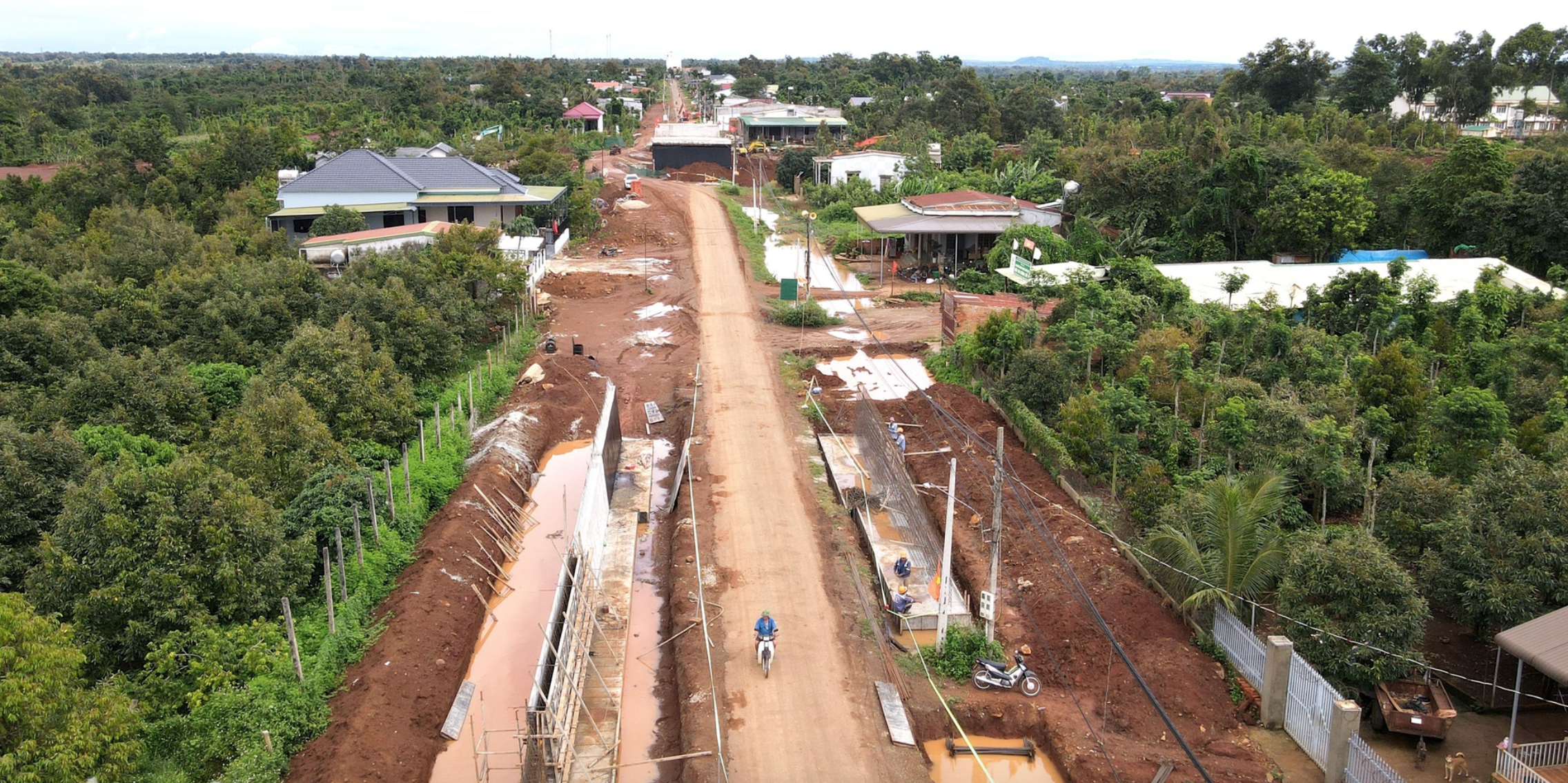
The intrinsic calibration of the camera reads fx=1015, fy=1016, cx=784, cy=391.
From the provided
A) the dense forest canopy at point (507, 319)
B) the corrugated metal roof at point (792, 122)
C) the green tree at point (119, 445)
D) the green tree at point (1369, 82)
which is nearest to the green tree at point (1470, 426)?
the dense forest canopy at point (507, 319)

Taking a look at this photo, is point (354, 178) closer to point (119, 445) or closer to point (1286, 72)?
point (119, 445)

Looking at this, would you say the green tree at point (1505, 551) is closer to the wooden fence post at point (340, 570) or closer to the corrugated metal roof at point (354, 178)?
the wooden fence post at point (340, 570)

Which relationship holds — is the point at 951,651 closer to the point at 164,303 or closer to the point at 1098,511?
the point at 1098,511

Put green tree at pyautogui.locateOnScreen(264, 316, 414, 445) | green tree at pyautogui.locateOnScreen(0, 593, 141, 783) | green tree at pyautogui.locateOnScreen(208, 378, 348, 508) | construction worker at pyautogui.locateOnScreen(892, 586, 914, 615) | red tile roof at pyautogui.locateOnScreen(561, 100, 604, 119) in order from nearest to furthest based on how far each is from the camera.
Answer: green tree at pyautogui.locateOnScreen(0, 593, 141, 783)
construction worker at pyautogui.locateOnScreen(892, 586, 914, 615)
green tree at pyautogui.locateOnScreen(208, 378, 348, 508)
green tree at pyautogui.locateOnScreen(264, 316, 414, 445)
red tile roof at pyautogui.locateOnScreen(561, 100, 604, 119)

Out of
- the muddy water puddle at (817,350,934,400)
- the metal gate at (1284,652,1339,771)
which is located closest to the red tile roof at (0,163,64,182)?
the muddy water puddle at (817,350,934,400)

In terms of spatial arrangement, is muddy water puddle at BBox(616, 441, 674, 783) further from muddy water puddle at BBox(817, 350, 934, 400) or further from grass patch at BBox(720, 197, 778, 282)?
grass patch at BBox(720, 197, 778, 282)

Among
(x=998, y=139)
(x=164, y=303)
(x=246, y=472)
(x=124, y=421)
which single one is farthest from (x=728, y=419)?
(x=998, y=139)
